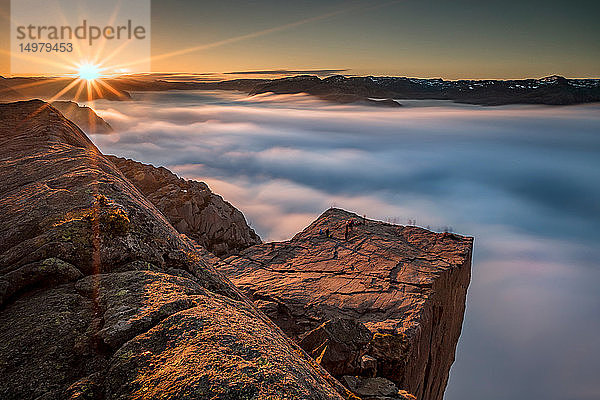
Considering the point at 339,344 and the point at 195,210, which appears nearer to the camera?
the point at 339,344

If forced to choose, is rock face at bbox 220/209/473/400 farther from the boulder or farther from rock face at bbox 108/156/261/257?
rock face at bbox 108/156/261/257

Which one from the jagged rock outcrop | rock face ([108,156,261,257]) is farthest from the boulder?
the jagged rock outcrop

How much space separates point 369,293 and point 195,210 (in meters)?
10.4

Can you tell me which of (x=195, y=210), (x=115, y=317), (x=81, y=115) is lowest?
(x=195, y=210)

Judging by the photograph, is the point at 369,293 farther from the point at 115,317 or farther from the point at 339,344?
the point at 115,317

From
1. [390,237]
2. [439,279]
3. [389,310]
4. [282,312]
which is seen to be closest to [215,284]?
[282,312]

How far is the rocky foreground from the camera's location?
291 cm

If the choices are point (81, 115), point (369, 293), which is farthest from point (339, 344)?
point (81, 115)

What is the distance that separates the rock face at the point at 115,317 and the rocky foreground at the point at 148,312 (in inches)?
0.5

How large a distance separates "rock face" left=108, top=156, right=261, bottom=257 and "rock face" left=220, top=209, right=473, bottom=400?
14.2ft

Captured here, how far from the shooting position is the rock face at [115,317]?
284 cm

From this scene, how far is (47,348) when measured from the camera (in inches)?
122

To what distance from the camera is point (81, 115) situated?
83.7 meters

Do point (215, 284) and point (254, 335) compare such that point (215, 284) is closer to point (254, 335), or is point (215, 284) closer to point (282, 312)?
point (254, 335)
